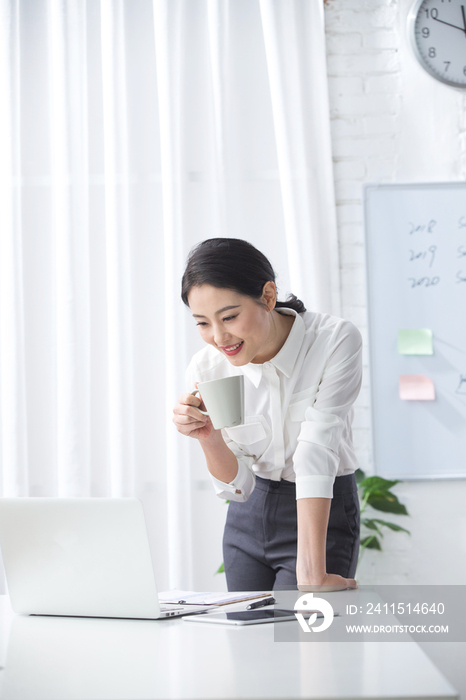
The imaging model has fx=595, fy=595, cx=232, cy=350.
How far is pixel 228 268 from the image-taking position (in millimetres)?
1206

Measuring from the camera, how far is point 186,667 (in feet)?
2.13

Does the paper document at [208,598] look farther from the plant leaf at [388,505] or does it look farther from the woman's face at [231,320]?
the plant leaf at [388,505]

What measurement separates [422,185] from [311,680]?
73.6 inches

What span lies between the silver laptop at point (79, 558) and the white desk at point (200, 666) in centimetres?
6

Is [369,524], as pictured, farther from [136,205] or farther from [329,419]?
[136,205]

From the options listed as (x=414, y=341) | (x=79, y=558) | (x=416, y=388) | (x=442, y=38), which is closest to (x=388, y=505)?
(x=416, y=388)

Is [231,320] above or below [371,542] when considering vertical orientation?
above

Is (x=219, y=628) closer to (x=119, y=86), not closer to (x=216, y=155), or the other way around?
(x=216, y=155)

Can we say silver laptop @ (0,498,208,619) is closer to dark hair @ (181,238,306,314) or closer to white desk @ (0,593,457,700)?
white desk @ (0,593,457,700)

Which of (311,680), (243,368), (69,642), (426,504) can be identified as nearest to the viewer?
(311,680)

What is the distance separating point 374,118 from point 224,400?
1.50 meters

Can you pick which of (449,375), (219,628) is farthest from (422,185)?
(219,628)

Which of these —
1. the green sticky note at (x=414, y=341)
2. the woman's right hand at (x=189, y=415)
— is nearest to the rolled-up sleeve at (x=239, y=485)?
the woman's right hand at (x=189, y=415)

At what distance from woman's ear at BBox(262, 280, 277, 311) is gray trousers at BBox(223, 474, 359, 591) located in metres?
0.40
